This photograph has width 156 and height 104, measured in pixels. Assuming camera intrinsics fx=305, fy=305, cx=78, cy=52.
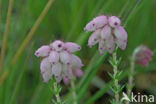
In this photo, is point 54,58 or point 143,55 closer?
point 54,58

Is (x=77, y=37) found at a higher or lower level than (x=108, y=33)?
higher

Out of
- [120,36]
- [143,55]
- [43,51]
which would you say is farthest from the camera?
[143,55]

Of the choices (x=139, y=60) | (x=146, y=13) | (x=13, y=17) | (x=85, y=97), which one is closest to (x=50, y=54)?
(x=139, y=60)

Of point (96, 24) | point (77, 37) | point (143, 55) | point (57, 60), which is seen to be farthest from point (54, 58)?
point (77, 37)

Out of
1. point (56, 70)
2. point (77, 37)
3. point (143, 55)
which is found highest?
point (77, 37)

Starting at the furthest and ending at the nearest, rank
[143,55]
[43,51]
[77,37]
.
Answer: [77,37]
[143,55]
[43,51]

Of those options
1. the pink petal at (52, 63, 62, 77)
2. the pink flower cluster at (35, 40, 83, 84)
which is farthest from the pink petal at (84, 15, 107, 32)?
the pink petal at (52, 63, 62, 77)

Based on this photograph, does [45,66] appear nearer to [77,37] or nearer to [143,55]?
[143,55]

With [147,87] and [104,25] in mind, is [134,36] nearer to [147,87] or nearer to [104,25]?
[147,87]

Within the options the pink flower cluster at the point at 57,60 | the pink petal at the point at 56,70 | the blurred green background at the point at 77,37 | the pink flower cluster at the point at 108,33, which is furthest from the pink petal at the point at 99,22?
the blurred green background at the point at 77,37
